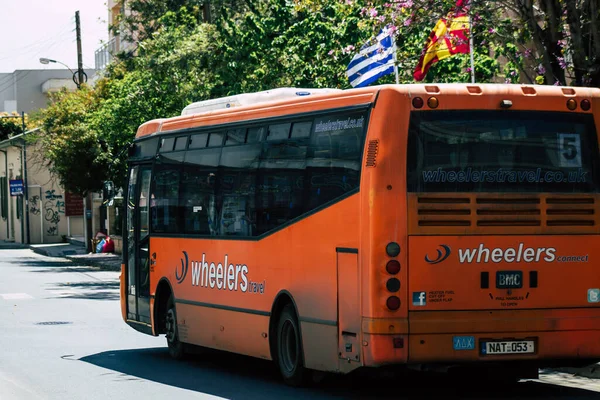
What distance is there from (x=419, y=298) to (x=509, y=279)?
899 millimetres

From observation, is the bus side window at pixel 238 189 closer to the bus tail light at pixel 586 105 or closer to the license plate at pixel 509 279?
the license plate at pixel 509 279

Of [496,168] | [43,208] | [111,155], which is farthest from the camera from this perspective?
[43,208]

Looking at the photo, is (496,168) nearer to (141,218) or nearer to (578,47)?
(578,47)

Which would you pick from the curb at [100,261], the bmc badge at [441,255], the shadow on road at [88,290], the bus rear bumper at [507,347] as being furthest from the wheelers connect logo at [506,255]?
the curb at [100,261]

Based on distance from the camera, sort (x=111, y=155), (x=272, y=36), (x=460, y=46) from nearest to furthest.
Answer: (x=460, y=46)
(x=272, y=36)
(x=111, y=155)

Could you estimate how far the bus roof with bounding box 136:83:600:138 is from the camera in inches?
418

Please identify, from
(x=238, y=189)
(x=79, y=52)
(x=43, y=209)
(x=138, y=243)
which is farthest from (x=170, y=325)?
(x=43, y=209)

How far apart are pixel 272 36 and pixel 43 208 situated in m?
42.7

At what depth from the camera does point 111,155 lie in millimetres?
47188

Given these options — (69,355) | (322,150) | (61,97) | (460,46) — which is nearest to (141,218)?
(69,355)

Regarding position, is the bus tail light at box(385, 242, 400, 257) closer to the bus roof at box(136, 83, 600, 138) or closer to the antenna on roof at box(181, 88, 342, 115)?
the bus roof at box(136, 83, 600, 138)

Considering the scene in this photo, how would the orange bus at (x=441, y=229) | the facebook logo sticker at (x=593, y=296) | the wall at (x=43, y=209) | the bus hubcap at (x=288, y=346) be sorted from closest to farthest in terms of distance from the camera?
the orange bus at (x=441, y=229), the facebook logo sticker at (x=593, y=296), the bus hubcap at (x=288, y=346), the wall at (x=43, y=209)

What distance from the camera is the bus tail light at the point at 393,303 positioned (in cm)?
1024

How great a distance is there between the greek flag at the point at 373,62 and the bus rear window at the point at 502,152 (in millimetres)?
9673
